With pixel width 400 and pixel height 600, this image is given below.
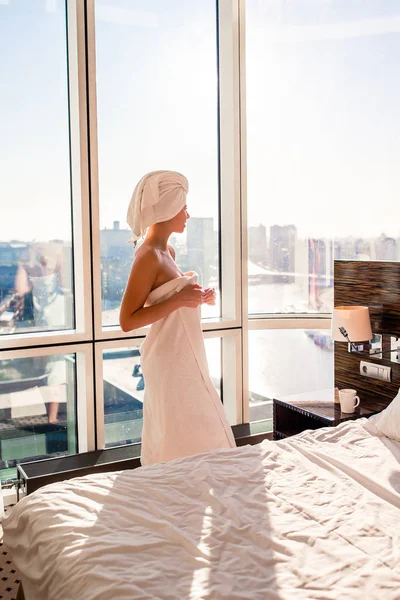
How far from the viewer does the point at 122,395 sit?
3.91 metres

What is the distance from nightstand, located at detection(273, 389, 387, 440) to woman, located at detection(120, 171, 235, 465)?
60 centimetres

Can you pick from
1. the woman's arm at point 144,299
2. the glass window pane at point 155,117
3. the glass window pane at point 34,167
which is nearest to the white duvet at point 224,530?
the woman's arm at point 144,299

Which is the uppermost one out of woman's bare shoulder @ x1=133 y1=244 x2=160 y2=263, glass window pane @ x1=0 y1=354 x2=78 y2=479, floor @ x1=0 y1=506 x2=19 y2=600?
woman's bare shoulder @ x1=133 y1=244 x2=160 y2=263

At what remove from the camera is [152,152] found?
394 cm

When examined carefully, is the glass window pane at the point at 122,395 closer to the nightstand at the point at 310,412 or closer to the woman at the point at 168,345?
the nightstand at the point at 310,412

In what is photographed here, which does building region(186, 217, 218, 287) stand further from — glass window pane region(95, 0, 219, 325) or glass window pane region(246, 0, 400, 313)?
glass window pane region(246, 0, 400, 313)

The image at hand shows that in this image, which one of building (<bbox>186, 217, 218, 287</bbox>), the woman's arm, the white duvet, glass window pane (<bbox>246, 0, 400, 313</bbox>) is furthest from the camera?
building (<bbox>186, 217, 218, 287</bbox>)

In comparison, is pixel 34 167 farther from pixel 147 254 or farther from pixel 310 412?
pixel 310 412

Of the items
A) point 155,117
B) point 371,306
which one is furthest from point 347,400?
point 155,117

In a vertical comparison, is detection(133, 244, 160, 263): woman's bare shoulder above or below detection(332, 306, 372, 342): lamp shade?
above

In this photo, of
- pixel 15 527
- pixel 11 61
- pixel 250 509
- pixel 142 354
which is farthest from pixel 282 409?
pixel 11 61

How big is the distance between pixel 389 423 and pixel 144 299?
1146 mm

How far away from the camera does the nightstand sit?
Result: 10.3 feet

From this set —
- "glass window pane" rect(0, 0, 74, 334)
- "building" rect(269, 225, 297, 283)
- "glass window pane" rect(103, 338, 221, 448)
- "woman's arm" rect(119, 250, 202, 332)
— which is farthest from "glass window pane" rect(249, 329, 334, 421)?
"woman's arm" rect(119, 250, 202, 332)
